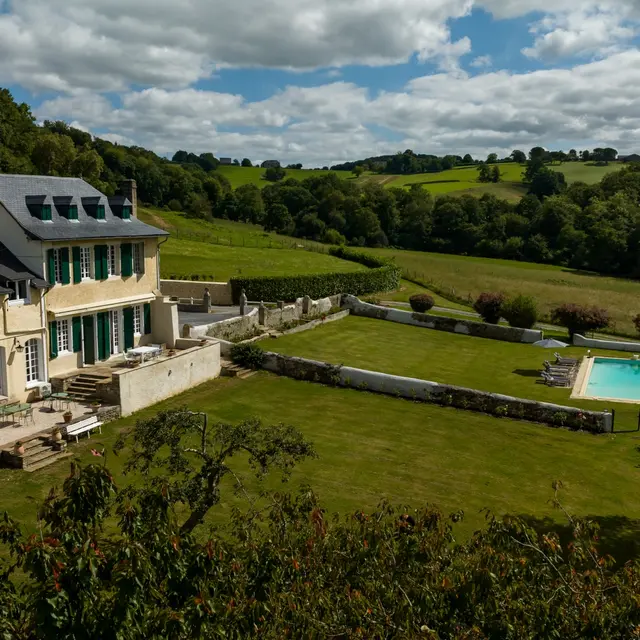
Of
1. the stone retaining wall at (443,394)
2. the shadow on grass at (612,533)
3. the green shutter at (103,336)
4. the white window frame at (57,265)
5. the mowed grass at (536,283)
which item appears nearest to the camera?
the shadow on grass at (612,533)

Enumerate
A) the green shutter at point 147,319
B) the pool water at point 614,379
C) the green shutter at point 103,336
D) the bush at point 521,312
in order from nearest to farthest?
1. the green shutter at point 103,336
2. the green shutter at point 147,319
3. the pool water at point 614,379
4. the bush at point 521,312

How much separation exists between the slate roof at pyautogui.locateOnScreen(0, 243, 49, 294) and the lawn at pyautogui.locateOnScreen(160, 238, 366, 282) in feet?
88.9

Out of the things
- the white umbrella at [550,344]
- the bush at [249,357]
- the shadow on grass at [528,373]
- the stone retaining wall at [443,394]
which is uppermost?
the bush at [249,357]

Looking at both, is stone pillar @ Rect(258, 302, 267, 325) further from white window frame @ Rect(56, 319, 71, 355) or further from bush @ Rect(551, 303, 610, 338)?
bush @ Rect(551, 303, 610, 338)

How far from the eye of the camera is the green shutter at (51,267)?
27.1 meters

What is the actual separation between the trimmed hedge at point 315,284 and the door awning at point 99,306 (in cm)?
1734

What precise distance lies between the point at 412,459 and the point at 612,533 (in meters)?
6.79

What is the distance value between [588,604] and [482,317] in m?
43.9

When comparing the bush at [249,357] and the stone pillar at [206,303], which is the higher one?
the stone pillar at [206,303]

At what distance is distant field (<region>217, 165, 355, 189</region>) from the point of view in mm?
150875

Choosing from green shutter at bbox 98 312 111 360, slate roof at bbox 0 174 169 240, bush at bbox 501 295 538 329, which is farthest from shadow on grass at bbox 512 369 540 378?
green shutter at bbox 98 312 111 360

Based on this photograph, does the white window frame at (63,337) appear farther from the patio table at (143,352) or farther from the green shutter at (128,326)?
the green shutter at (128,326)

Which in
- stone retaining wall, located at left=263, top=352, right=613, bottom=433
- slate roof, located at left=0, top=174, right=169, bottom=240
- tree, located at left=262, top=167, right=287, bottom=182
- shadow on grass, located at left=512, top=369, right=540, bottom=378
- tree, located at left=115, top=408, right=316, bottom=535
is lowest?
shadow on grass, located at left=512, top=369, right=540, bottom=378

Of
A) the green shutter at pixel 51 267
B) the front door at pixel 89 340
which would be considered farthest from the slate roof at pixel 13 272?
the front door at pixel 89 340
